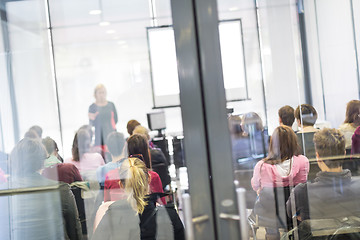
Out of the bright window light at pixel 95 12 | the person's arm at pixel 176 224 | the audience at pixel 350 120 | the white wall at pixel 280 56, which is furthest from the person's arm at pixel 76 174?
the audience at pixel 350 120

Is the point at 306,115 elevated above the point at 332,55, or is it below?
below

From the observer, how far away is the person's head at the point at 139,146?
6.07 ft

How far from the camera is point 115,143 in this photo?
6.09 ft

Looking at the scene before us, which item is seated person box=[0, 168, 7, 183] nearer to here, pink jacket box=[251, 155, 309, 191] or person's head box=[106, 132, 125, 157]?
person's head box=[106, 132, 125, 157]

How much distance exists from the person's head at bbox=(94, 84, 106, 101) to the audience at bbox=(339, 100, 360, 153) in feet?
3.77

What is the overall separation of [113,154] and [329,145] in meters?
1.06

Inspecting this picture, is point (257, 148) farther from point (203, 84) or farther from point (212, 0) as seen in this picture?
point (212, 0)

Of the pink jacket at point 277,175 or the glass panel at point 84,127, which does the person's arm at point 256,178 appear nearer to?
the pink jacket at point 277,175

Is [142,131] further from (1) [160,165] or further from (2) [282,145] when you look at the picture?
(2) [282,145]

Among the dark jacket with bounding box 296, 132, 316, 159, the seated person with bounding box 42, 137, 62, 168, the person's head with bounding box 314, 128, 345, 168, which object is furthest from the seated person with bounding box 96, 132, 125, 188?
the person's head with bounding box 314, 128, 345, 168

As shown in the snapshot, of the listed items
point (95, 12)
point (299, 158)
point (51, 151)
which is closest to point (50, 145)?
point (51, 151)

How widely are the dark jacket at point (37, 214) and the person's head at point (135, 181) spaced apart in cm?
28

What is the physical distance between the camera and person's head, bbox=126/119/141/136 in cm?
184

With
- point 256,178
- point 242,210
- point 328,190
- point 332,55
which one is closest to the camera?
point 242,210
